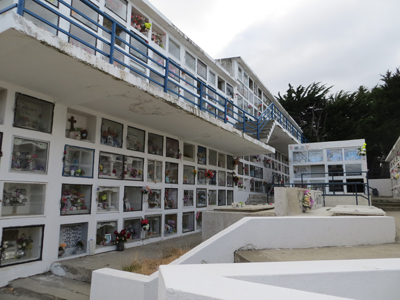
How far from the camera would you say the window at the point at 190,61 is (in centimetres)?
843

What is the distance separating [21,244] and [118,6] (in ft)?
16.3

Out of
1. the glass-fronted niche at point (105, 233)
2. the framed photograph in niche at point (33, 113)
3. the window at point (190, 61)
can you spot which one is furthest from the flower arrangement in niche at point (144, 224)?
the window at point (190, 61)

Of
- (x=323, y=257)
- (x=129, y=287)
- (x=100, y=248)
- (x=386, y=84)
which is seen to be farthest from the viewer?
(x=386, y=84)

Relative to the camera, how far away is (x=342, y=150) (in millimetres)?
12109

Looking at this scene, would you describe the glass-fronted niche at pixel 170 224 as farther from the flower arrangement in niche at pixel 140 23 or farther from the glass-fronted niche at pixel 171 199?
the flower arrangement in niche at pixel 140 23

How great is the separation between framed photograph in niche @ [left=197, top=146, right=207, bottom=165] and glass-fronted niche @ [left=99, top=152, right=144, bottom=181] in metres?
2.43

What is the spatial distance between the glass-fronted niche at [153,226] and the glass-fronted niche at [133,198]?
40 centimetres

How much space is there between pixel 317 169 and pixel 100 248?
10183mm

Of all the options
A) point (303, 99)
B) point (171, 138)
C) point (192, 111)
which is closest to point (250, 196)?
point (171, 138)

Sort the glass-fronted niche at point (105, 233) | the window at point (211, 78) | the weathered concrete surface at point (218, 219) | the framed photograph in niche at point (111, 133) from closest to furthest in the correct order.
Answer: the weathered concrete surface at point (218, 219), the glass-fronted niche at point (105, 233), the framed photograph in niche at point (111, 133), the window at point (211, 78)

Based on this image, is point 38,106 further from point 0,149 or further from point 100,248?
point 100,248

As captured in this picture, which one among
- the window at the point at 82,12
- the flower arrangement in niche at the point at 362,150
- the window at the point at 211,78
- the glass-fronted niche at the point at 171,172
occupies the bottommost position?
the glass-fronted niche at the point at 171,172

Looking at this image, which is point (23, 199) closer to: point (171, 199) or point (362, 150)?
point (171, 199)

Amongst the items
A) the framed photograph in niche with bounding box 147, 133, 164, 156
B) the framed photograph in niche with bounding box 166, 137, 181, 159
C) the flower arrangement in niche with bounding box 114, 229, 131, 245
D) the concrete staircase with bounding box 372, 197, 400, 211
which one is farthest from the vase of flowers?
the concrete staircase with bounding box 372, 197, 400, 211
